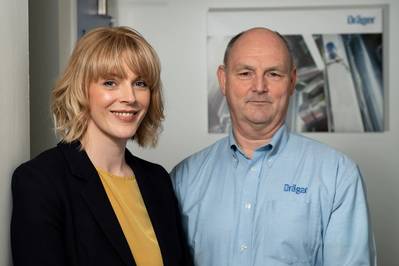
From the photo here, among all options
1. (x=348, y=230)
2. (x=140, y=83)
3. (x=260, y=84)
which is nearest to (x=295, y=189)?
(x=348, y=230)

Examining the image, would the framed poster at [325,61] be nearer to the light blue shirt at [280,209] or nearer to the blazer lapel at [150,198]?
the light blue shirt at [280,209]

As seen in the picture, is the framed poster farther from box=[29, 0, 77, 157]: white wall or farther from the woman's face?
the woman's face

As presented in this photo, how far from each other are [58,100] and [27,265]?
47 centimetres

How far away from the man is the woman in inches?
8.5

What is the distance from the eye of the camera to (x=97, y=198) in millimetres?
1485

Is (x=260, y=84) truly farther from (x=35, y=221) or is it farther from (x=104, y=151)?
(x=35, y=221)

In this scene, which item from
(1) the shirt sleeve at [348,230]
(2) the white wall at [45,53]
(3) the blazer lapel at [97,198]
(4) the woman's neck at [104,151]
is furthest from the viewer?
(2) the white wall at [45,53]

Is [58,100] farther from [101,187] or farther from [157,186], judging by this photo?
[157,186]

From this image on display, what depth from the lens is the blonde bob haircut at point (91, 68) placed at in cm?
150

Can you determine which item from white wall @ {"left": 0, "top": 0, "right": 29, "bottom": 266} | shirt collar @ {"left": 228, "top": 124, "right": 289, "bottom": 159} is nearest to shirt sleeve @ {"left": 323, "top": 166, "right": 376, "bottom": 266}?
shirt collar @ {"left": 228, "top": 124, "right": 289, "bottom": 159}

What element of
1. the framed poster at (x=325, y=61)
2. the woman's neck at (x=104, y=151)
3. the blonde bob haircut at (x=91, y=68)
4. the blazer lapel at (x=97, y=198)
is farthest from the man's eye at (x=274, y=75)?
the framed poster at (x=325, y=61)

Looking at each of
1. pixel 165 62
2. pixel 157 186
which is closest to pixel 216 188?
pixel 157 186

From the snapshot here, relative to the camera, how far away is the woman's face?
1.53 m

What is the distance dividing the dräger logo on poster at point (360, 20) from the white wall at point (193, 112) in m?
0.39
